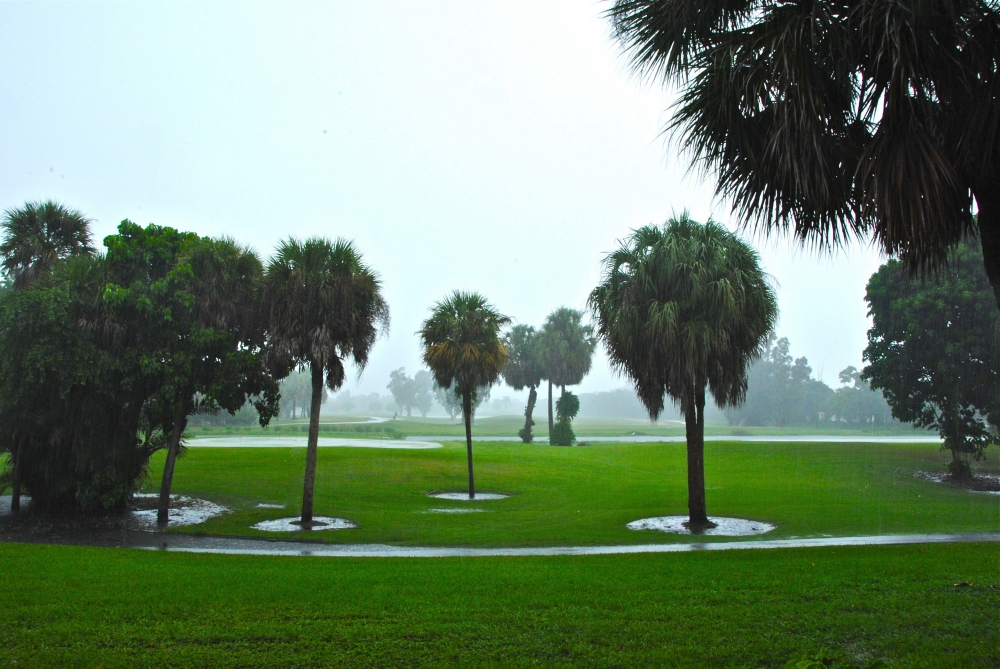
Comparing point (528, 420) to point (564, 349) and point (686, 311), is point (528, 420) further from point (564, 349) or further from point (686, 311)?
point (686, 311)

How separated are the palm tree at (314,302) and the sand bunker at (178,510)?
3.58 metres

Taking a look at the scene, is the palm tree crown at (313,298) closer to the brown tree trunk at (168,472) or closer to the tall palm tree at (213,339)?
the tall palm tree at (213,339)

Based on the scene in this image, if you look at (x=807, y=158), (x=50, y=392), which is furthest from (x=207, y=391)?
(x=807, y=158)

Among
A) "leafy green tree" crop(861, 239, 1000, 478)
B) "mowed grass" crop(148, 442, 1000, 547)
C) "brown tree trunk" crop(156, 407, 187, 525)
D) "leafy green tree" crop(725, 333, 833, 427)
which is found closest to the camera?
"mowed grass" crop(148, 442, 1000, 547)

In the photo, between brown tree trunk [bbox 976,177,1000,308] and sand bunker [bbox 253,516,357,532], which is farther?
sand bunker [bbox 253,516,357,532]

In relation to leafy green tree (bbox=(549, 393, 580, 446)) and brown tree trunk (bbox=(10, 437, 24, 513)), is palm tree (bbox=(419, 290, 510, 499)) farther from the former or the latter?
leafy green tree (bbox=(549, 393, 580, 446))

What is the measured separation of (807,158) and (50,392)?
62.4 feet

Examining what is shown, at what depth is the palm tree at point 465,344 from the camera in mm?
26094

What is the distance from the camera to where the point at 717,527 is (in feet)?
A: 64.6

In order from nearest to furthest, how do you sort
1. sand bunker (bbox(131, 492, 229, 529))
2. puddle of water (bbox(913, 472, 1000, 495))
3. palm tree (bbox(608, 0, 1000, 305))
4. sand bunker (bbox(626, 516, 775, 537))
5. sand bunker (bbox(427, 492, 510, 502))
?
palm tree (bbox(608, 0, 1000, 305))
sand bunker (bbox(626, 516, 775, 537))
sand bunker (bbox(131, 492, 229, 529))
sand bunker (bbox(427, 492, 510, 502))
puddle of water (bbox(913, 472, 1000, 495))

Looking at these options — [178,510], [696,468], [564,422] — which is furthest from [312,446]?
[564,422]

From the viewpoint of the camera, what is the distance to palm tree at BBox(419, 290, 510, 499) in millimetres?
26094

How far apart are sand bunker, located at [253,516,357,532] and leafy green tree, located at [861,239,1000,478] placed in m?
26.8

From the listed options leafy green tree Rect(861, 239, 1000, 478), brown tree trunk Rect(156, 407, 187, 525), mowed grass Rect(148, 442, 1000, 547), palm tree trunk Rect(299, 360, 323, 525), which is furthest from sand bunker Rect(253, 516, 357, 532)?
leafy green tree Rect(861, 239, 1000, 478)
